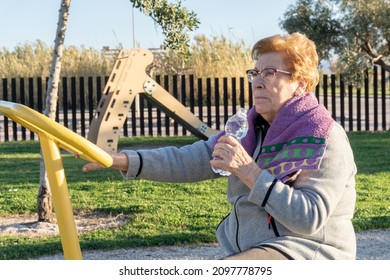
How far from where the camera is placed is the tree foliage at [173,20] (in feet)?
27.8

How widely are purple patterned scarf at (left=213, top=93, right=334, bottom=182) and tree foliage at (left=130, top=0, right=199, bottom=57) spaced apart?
5.38 metres

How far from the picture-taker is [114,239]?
266 inches

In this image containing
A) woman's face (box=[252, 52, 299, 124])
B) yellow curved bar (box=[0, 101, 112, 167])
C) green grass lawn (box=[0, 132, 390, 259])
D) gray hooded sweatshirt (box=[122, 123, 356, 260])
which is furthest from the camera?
green grass lawn (box=[0, 132, 390, 259])

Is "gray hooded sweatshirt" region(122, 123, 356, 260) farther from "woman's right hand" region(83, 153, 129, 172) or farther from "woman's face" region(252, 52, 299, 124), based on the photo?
"woman's face" region(252, 52, 299, 124)

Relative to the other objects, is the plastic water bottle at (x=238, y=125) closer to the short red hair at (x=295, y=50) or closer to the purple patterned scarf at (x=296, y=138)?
the purple patterned scarf at (x=296, y=138)

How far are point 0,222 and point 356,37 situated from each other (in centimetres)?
1160

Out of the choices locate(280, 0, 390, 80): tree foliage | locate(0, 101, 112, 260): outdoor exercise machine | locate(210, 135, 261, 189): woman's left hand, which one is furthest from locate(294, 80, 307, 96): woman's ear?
locate(280, 0, 390, 80): tree foliage

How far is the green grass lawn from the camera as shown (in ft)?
22.0

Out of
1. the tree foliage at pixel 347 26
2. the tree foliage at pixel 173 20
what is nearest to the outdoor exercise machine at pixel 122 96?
the tree foliage at pixel 173 20

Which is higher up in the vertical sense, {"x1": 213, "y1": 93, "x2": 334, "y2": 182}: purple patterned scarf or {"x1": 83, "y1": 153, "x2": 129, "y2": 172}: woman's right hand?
{"x1": 213, "y1": 93, "x2": 334, "y2": 182}: purple patterned scarf

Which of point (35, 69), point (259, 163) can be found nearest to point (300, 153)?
point (259, 163)

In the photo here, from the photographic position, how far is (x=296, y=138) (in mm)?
3098

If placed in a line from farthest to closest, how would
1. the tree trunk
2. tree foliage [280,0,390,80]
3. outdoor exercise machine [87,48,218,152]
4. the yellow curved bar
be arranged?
tree foliage [280,0,390,80] < outdoor exercise machine [87,48,218,152] < the tree trunk < the yellow curved bar

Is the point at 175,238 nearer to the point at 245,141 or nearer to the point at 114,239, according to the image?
the point at 114,239
